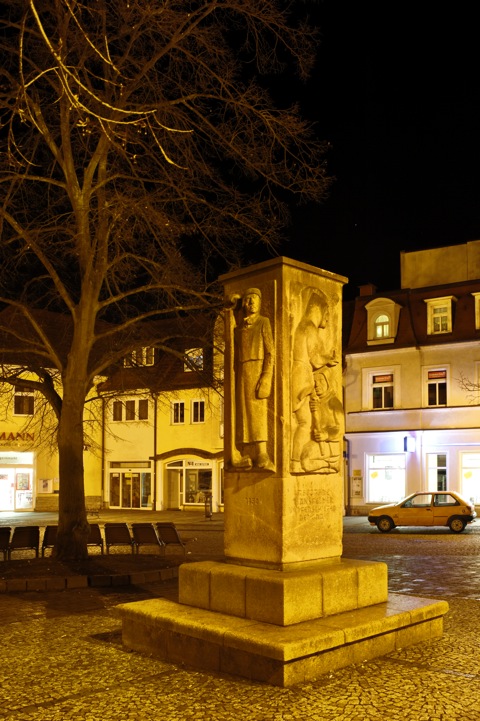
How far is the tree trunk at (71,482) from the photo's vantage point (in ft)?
49.9

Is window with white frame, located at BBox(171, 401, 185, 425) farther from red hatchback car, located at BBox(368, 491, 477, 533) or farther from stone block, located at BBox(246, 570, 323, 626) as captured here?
stone block, located at BBox(246, 570, 323, 626)

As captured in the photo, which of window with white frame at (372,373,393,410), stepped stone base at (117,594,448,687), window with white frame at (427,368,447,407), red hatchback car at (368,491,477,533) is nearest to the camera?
stepped stone base at (117,594,448,687)

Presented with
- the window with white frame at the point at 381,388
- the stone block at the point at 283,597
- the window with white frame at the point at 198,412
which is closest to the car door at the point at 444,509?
the window with white frame at the point at 381,388

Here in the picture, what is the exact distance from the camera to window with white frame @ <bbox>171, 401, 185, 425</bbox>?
132ft

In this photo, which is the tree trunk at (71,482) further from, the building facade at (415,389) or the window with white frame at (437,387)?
the window with white frame at (437,387)

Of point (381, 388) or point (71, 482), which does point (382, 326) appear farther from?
point (71, 482)

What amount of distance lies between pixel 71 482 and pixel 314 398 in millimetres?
8606

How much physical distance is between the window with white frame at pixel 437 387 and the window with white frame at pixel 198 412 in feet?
36.8

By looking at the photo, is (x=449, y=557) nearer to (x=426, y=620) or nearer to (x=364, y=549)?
(x=364, y=549)

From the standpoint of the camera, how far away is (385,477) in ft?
112

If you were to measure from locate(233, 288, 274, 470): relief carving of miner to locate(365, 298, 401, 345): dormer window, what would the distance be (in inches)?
1079

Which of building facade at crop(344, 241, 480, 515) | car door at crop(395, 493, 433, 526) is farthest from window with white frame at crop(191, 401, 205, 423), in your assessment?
car door at crop(395, 493, 433, 526)

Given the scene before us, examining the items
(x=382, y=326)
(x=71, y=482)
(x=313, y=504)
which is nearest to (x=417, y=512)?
(x=382, y=326)

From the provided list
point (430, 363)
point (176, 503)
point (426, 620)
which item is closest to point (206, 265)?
point (426, 620)
